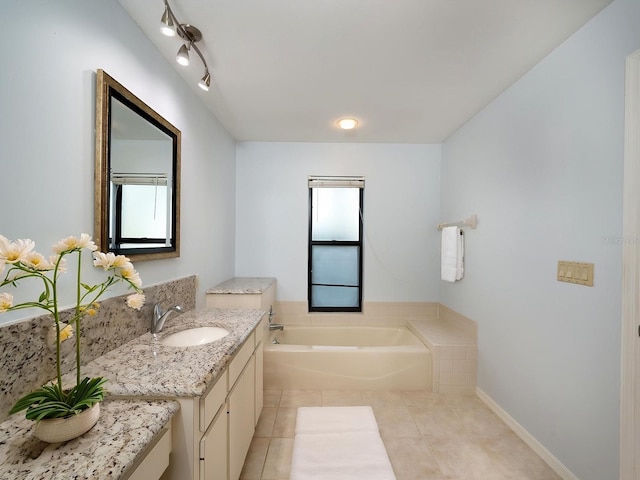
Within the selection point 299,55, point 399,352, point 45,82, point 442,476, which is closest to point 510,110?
point 299,55

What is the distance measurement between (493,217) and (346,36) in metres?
1.71

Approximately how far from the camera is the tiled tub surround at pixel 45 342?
866 mm

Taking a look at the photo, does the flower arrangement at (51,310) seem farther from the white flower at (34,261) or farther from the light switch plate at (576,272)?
the light switch plate at (576,272)

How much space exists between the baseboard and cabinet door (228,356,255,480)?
1.77 m

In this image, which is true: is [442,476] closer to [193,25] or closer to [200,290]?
[200,290]

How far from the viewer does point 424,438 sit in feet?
6.37

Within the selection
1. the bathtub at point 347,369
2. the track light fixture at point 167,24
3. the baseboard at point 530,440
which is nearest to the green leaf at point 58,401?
the track light fixture at point 167,24

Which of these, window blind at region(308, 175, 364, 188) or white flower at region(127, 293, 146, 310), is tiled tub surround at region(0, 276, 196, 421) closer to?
white flower at region(127, 293, 146, 310)

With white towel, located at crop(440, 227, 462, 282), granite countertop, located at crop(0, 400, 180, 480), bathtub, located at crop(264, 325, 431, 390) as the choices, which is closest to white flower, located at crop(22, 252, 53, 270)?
granite countertop, located at crop(0, 400, 180, 480)

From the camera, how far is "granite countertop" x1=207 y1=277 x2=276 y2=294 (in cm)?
245

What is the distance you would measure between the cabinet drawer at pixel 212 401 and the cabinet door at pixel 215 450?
0.04 metres

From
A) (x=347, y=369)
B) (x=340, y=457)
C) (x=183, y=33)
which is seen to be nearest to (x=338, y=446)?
(x=340, y=457)

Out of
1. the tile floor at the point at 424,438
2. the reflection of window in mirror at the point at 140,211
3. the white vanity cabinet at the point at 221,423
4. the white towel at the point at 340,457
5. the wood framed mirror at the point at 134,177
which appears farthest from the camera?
the tile floor at the point at 424,438

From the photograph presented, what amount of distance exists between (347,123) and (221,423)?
245 centimetres
